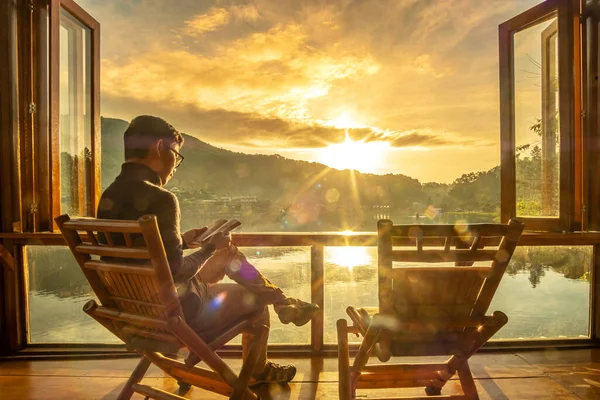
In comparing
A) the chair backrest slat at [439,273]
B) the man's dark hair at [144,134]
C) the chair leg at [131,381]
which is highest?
the man's dark hair at [144,134]

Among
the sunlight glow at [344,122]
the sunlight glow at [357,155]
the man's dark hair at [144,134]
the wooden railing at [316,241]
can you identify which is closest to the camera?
the man's dark hair at [144,134]

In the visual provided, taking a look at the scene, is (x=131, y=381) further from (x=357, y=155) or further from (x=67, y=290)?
(x=357, y=155)

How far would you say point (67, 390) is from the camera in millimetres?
2432

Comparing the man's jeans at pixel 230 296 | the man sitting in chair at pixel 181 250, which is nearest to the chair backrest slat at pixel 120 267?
the man sitting in chair at pixel 181 250

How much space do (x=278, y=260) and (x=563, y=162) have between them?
7.23 feet

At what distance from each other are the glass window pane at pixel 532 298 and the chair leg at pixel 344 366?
0.92 m

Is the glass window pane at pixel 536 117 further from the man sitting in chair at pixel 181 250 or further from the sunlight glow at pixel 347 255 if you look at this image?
the man sitting in chair at pixel 181 250

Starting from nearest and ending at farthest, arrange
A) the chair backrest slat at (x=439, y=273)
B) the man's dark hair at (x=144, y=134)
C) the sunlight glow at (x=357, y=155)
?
the chair backrest slat at (x=439, y=273), the man's dark hair at (x=144, y=134), the sunlight glow at (x=357, y=155)

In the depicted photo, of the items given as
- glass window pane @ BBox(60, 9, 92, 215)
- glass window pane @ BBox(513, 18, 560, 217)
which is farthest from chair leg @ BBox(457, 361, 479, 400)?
glass window pane @ BBox(60, 9, 92, 215)

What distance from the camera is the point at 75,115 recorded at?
3217 mm

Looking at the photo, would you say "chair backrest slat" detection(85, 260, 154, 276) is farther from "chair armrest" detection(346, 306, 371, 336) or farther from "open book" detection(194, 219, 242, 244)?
"chair armrest" detection(346, 306, 371, 336)

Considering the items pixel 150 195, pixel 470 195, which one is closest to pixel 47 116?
pixel 150 195

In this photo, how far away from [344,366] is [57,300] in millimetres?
2636

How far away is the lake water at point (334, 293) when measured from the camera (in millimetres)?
3033
